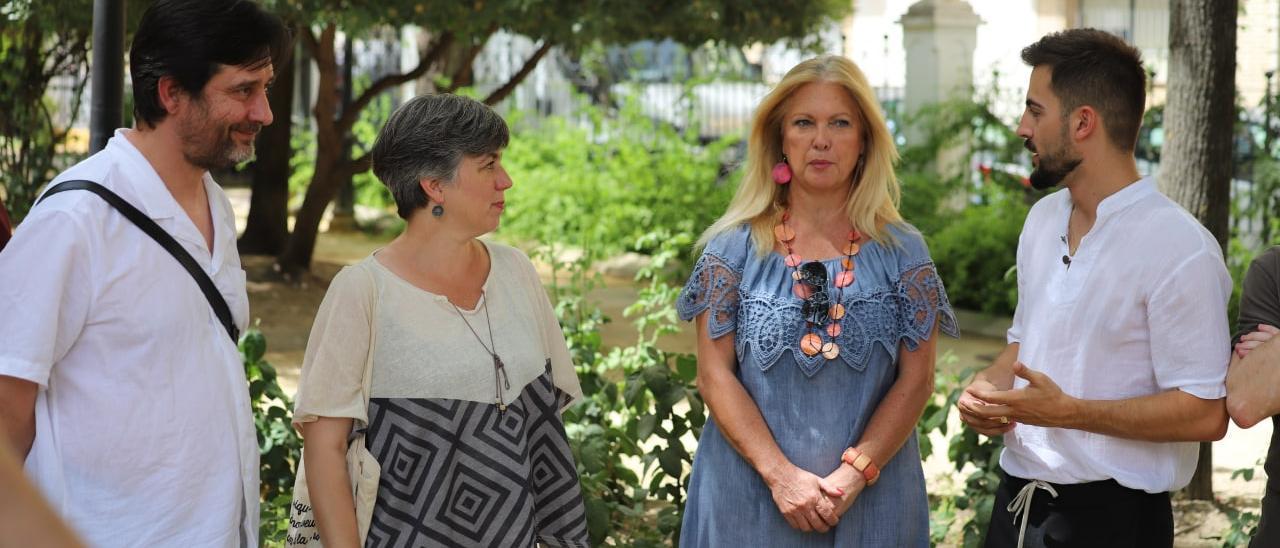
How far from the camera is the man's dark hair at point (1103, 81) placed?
2.99 meters

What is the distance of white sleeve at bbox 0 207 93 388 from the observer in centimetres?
233

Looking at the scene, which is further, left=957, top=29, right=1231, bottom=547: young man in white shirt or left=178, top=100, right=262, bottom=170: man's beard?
left=957, top=29, right=1231, bottom=547: young man in white shirt

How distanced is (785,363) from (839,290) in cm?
21

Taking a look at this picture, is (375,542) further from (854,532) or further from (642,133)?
(642,133)

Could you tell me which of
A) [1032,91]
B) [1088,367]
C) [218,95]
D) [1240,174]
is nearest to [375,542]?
[218,95]

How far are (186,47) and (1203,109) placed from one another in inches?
178

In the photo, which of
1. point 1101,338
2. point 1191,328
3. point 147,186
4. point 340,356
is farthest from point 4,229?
point 1191,328

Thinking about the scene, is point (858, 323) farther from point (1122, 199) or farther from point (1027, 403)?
point (1122, 199)

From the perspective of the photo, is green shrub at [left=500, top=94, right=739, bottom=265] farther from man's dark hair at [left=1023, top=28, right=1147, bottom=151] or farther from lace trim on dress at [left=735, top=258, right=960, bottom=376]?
man's dark hair at [left=1023, top=28, right=1147, bottom=151]

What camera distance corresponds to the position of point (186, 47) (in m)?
2.61

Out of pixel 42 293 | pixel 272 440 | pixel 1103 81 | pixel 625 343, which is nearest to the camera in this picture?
pixel 42 293

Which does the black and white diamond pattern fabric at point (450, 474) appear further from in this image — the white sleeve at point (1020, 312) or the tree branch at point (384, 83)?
the tree branch at point (384, 83)

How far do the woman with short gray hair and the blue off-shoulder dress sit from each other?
49 centimetres

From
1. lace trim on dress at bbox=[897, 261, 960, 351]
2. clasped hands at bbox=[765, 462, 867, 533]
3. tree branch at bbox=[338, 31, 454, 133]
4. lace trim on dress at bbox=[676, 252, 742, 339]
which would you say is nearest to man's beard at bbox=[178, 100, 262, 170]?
lace trim on dress at bbox=[676, 252, 742, 339]
